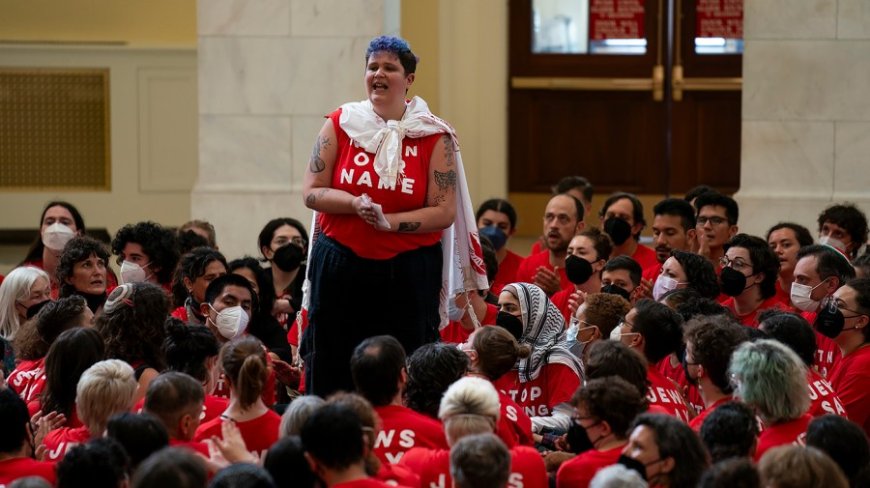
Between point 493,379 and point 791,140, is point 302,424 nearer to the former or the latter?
point 493,379

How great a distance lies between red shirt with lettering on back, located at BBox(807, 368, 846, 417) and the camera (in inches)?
215

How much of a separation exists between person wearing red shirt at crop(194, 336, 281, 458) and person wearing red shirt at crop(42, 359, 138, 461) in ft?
0.95

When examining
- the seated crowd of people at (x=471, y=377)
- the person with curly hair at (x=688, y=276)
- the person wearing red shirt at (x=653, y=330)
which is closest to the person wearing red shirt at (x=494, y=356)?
the seated crowd of people at (x=471, y=377)

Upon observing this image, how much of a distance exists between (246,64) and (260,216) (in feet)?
3.63

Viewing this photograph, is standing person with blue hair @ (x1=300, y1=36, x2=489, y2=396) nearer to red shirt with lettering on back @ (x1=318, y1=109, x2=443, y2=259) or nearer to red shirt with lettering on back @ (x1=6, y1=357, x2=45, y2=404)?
red shirt with lettering on back @ (x1=318, y1=109, x2=443, y2=259)

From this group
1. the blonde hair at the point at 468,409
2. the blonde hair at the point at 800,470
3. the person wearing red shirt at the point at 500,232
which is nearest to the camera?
the blonde hair at the point at 800,470

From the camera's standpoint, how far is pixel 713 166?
13141 mm

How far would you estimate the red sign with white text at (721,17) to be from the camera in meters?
13.0

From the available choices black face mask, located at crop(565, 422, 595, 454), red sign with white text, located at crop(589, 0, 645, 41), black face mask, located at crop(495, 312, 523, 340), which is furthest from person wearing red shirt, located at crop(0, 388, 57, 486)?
red sign with white text, located at crop(589, 0, 645, 41)

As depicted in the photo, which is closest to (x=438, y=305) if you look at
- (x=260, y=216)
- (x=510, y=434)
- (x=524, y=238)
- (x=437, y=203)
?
(x=437, y=203)

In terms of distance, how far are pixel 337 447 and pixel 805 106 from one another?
7.03 meters

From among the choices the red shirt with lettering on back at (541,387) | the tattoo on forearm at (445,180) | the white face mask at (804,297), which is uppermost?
the tattoo on forearm at (445,180)

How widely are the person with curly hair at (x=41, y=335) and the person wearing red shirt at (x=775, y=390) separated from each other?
108 inches

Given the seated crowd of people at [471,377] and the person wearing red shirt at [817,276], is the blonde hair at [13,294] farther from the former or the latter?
the person wearing red shirt at [817,276]
